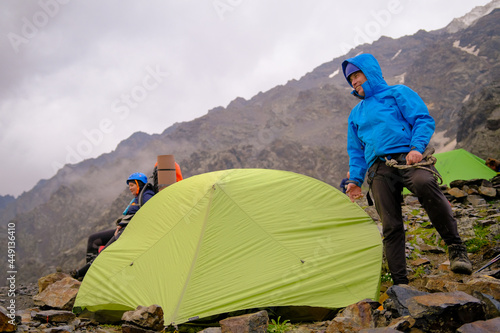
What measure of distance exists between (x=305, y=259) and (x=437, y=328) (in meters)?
1.68

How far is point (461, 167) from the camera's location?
1493cm

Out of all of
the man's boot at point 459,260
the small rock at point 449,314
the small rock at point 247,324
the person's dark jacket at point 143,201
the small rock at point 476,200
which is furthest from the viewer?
the small rock at point 476,200

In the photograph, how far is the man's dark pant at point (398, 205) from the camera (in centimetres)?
349

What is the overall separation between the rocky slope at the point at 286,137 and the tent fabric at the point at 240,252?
4481 centimetres

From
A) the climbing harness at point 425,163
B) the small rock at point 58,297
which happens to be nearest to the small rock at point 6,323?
the small rock at point 58,297

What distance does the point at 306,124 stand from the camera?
139 meters

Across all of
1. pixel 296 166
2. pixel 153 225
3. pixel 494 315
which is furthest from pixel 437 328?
pixel 296 166

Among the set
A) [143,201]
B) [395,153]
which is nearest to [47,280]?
[143,201]

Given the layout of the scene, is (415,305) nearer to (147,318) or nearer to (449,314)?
(449,314)

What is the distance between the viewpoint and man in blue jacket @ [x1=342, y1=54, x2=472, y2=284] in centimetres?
351

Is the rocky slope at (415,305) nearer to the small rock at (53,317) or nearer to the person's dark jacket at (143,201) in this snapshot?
the small rock at (53,317)

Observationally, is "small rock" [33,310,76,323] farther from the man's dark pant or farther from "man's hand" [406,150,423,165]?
"man's hand" [406,150,423,165]

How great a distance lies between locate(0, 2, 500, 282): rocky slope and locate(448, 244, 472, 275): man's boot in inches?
1760

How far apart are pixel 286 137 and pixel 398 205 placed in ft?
384
